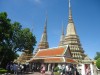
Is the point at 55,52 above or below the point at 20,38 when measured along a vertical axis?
below

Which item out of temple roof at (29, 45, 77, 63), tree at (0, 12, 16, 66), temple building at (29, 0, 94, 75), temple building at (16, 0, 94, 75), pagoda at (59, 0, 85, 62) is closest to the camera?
tree at (0, 12, 16, 66)

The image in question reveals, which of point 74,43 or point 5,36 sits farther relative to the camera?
point 74,43

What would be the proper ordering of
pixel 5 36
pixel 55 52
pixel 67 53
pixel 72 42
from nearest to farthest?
pixel 5 36 → pixel 67 53 → pixel 55 52 → pixel 72 42

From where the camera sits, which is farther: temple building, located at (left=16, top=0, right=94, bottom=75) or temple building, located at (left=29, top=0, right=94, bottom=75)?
temple building, located at (left=16, top=0, right=94, bottom=75)

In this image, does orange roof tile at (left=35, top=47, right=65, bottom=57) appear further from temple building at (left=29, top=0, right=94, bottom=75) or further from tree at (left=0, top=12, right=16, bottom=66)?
tree at (left=0, top=12, right=16, bottom=66)

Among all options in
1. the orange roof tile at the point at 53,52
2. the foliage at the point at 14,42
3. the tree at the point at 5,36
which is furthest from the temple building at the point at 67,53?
the tree at the point at 5,36

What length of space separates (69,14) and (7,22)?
40066 mm

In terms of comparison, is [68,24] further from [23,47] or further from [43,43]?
[23,47]

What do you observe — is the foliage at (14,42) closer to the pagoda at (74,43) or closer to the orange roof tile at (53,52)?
the orange roof tile at (53,52)

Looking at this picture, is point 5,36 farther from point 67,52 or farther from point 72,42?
point 72,42

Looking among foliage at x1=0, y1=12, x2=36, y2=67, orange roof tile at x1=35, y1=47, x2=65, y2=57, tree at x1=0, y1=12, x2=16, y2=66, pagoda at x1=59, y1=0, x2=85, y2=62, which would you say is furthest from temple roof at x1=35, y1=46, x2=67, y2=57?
pagoda at x1=59, y1=0, x2=85, y2=62

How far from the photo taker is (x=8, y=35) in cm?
3150

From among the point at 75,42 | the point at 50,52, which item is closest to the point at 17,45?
the point at 50,52

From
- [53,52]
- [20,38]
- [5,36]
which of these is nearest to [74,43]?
[53,52]
